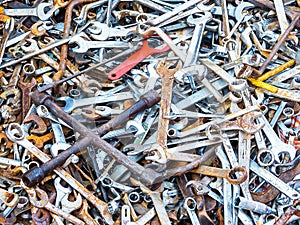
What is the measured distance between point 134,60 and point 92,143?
1.35 feet

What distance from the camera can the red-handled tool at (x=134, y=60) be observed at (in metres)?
2.15

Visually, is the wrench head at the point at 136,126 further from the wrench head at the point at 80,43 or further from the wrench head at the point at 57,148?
the wrench head at the point at 80,43

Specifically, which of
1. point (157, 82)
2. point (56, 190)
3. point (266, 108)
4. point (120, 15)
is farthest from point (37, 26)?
point (266, 108)

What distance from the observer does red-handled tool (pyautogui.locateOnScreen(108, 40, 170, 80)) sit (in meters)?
2.15

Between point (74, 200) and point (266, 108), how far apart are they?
29.2 inches

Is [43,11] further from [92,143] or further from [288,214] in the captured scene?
[288,214]

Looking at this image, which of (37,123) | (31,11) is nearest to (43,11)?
(31,11)

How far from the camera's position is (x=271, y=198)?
1915mm

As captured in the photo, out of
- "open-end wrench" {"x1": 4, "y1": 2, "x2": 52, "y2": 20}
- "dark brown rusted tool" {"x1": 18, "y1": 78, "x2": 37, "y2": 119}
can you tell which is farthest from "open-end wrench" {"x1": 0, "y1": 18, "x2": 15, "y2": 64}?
"dark brown rusted tool" {"x1": 18, "y1": 78, "x2": 37, "y2": 119}

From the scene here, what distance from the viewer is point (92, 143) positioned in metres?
1.95

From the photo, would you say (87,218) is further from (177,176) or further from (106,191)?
(177,176)

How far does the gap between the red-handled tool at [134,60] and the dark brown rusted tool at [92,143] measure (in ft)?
0.60

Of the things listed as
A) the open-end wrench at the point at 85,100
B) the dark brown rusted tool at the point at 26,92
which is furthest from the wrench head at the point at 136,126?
the dark brown rusted tool at the point at 26,92

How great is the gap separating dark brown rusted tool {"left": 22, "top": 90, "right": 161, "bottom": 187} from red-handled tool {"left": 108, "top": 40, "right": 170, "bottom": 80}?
182 mm
